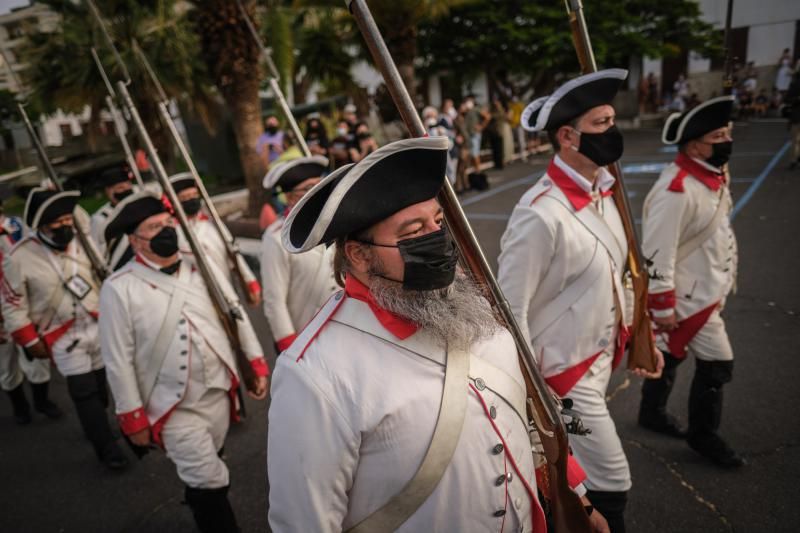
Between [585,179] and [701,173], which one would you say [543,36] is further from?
[585,179]

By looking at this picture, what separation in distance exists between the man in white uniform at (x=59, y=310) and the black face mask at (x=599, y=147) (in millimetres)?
4005

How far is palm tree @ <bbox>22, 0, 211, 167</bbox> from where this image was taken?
13430mm

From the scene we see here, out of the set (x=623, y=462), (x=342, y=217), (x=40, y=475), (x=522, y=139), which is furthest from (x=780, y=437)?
(x=522, y=139)

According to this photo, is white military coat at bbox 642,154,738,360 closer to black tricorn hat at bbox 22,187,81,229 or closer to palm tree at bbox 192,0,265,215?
black tricorn hat at bbox 22,187,81,229

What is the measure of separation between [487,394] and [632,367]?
1.78m

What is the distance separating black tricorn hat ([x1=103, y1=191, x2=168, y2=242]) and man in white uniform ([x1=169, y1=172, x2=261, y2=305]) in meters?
1.17

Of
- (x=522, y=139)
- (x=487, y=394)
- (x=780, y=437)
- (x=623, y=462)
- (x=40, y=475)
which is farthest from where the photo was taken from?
(x=522, y=139)

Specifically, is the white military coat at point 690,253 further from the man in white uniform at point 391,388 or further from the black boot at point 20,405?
the black boot at point 20,405

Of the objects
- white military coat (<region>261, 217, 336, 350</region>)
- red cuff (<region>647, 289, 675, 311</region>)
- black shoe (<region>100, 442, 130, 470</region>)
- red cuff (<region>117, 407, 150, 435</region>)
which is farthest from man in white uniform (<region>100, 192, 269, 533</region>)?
red cuff (<region>647, 289, 675, 311</region>)

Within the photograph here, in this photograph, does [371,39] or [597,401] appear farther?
[597,401]

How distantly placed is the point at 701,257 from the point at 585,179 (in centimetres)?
126

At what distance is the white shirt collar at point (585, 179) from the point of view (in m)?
2.78

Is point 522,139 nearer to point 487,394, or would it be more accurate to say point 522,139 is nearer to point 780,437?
point 780,437

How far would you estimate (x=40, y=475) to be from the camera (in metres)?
4.33
